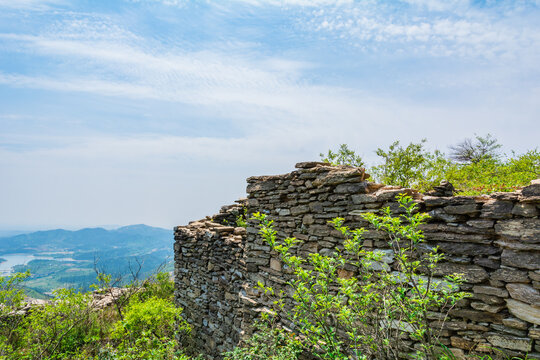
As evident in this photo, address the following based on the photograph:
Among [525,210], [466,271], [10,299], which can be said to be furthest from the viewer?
[10,299]

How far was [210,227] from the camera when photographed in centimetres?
808

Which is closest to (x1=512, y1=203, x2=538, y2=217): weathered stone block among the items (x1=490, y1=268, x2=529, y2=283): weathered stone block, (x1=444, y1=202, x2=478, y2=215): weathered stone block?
(x1=444, y1=202, x2=478, y2=215): weathered stone block

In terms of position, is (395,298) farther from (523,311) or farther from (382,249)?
(523,311)

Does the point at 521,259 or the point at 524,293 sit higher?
the point at 521,259

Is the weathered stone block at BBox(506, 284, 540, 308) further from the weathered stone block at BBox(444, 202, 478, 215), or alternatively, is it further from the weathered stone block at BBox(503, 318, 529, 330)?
the weathered stone block at BBox(444, 202, 478, 215)

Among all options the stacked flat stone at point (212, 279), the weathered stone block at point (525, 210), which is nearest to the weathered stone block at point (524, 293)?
the weathered stone block at point (525, 210)

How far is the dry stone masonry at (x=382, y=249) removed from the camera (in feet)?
9.32

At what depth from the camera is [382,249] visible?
12.6 feet

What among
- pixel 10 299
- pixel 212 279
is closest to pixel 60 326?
pixel 10 299

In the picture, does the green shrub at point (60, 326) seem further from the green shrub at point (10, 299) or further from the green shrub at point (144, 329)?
the green shrub at point (144, 329)

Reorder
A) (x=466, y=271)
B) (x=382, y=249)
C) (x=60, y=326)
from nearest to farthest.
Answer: (x=466, y=271)
(x=382, y=249)
(x=60, y=326)

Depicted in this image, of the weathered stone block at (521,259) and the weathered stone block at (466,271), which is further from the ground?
the weathered stone block at (521,259)

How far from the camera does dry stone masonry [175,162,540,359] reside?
284cm

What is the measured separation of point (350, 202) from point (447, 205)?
1268mm
